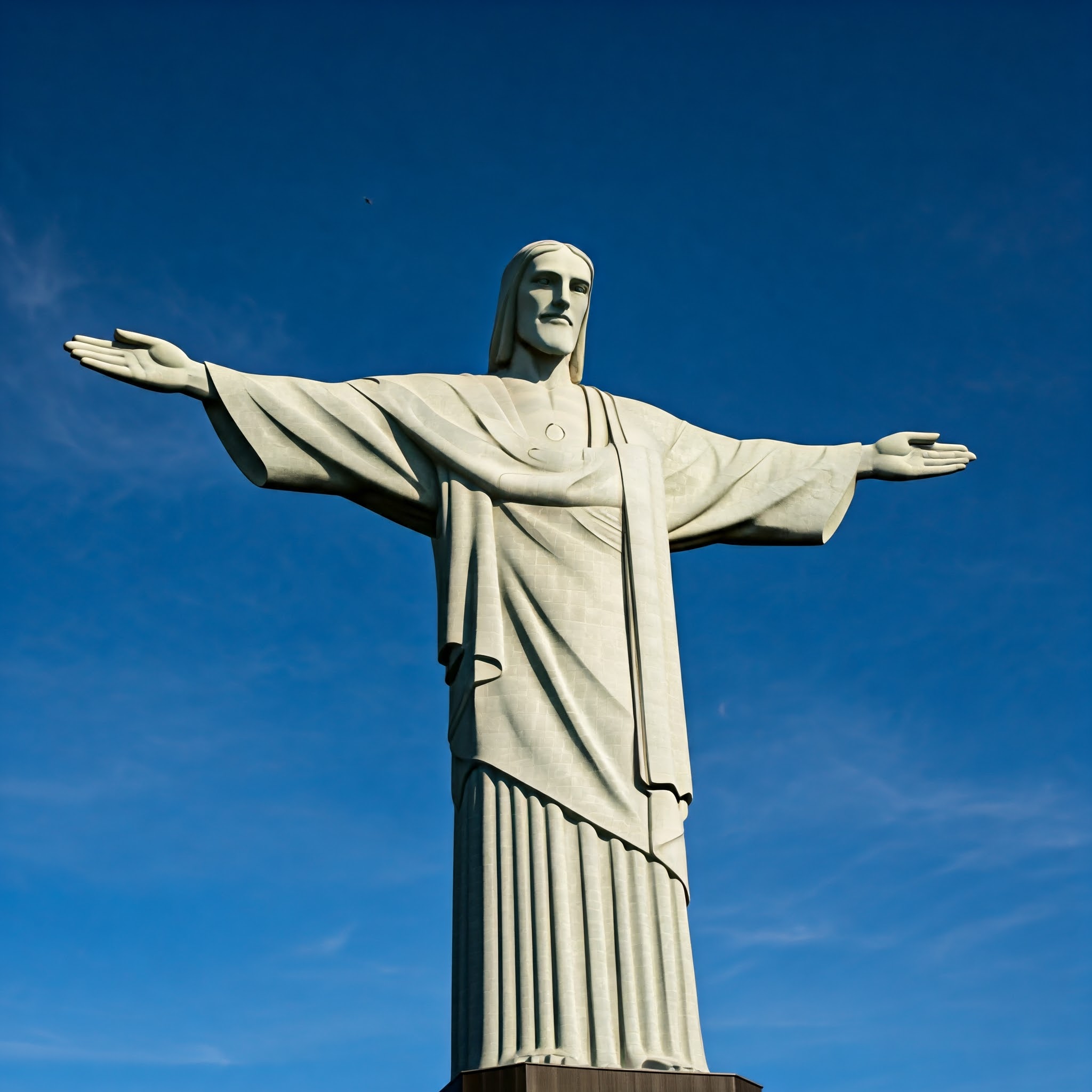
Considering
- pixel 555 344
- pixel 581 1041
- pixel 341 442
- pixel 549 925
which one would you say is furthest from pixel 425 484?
pixel 581 1041

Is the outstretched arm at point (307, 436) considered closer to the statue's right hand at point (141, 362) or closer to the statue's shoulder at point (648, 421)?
the statue's right hand at point (141, 362)

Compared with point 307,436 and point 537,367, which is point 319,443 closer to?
point 307,436

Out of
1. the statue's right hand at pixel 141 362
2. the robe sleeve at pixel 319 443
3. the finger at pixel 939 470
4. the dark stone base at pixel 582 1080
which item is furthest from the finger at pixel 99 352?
the finger at pixel 939 470

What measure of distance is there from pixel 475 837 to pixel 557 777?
74cm

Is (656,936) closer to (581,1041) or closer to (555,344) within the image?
(581,1041)

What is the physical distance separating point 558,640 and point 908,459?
425 cm

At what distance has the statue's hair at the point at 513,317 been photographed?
41.8 feet

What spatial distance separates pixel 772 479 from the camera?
12.8 metres

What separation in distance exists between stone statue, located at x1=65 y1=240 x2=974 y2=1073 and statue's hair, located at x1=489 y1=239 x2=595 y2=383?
0.02 metres

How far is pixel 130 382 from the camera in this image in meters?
11.3

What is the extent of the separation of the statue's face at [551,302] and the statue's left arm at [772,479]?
1.36 m

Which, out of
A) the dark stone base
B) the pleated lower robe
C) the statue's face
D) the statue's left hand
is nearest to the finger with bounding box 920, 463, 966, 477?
the statue's left hand

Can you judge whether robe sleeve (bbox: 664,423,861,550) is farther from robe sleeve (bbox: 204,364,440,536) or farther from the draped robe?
robe sleeve (bbox: 204,364,440,536)

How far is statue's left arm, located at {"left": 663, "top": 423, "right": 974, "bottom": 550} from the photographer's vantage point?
12.5 meters
